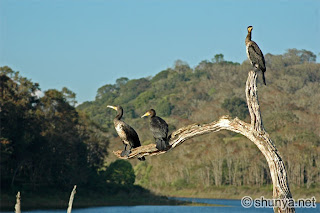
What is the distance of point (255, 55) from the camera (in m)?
10.1

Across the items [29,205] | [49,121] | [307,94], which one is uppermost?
[307,94]

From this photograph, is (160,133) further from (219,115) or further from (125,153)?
(219,115)

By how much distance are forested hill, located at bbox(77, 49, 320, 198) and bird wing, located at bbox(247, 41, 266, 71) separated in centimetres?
4610

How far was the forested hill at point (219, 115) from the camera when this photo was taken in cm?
5897

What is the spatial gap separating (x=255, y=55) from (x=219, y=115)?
78.2 metres

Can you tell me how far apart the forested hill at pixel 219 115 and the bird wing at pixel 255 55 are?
4610 cm

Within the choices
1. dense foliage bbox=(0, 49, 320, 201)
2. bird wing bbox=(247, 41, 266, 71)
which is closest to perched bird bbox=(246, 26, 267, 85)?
bird wing bbox=(247, 41, 266, 71)

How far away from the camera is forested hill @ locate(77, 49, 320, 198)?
59.0 metres

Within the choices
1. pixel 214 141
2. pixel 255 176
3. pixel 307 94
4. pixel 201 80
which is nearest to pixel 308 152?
pixel 255 176

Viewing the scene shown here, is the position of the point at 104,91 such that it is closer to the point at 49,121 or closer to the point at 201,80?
the point at 201,80

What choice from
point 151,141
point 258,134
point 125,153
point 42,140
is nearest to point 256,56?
point 258,134

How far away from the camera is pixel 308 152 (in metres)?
57.9

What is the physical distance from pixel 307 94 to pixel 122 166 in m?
59.6
